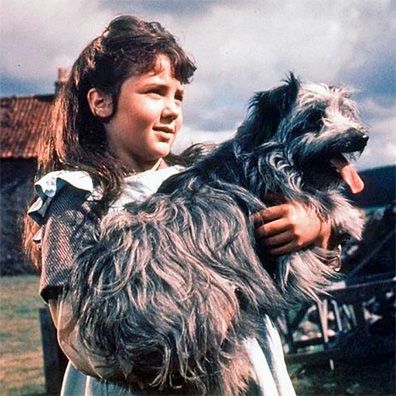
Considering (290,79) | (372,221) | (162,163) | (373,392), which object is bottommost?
(373,392)

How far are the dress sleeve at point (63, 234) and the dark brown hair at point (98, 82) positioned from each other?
0.16 m

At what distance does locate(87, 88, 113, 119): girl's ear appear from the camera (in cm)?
209

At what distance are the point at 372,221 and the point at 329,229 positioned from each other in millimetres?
5952

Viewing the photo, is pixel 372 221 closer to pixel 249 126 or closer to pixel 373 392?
pixel 373 392

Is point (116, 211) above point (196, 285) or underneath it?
above

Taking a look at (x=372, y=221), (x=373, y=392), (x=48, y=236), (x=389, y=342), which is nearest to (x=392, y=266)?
(x=372, y=221)

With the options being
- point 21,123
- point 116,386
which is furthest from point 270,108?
point 21,123

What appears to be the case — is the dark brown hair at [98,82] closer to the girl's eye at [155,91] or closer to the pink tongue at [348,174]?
the girl's eye at [155,91]

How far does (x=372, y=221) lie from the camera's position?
7.70m

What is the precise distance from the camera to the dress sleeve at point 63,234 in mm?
1749

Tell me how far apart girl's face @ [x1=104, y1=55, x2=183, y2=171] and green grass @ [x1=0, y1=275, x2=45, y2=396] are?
464 cm

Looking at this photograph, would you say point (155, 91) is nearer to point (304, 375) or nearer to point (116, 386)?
point (116, 386)

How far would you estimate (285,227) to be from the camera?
6.00ft

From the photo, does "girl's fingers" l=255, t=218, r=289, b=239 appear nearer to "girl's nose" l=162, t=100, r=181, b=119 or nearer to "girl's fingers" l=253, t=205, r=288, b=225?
"girl's fingers" l=253, t=205, r=288, b=225
